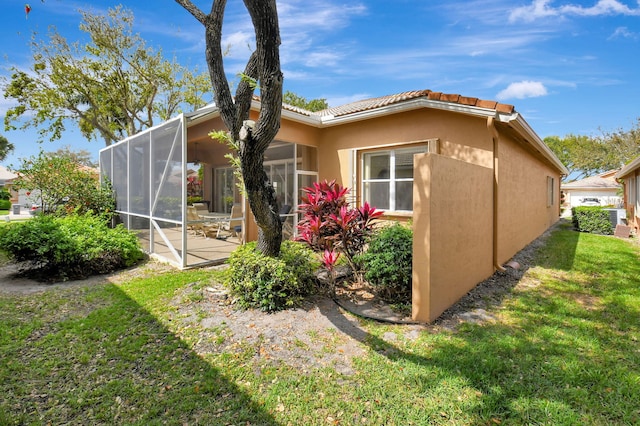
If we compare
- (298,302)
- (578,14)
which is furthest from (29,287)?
(578,14)

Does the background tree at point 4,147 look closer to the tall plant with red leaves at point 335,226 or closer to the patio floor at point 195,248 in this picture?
the patio floor at point 195,248

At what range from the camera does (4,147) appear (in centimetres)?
3991

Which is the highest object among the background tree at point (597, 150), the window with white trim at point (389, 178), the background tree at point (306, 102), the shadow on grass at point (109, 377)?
the background tree at point (306, 102)

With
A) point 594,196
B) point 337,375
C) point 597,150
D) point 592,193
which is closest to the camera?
point 337,375

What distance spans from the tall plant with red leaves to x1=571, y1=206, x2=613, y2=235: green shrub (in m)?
14.4

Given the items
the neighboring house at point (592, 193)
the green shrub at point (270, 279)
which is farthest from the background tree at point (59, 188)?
the neighboring house at point (592, 193)

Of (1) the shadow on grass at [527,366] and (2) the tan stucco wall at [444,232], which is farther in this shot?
(2) the tan stucco wall at [444,232]

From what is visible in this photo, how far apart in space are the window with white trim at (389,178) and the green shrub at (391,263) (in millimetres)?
3162

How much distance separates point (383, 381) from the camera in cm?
307

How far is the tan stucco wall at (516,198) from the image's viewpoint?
7309mm

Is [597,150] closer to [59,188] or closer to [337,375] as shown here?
[337,375]

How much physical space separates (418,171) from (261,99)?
2.18 metres

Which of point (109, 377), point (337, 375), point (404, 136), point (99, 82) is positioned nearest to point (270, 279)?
point (337, 375)

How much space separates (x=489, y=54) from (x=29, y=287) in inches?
555
